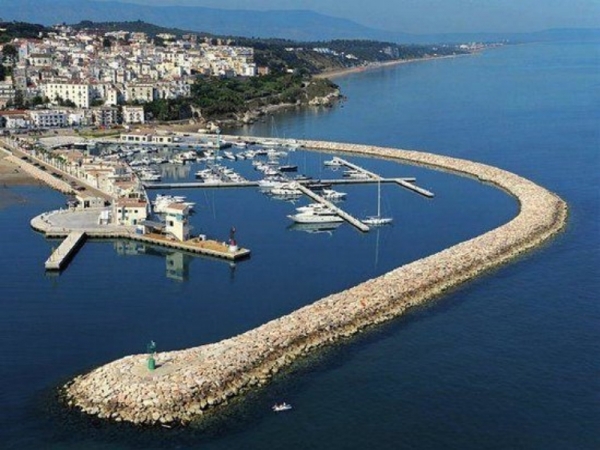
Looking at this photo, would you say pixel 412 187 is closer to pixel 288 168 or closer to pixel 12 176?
pixel 288 168

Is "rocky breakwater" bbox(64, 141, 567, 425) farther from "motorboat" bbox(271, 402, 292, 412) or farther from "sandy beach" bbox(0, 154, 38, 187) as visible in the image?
"sandy beach" bbox(0, 154, 38, 187)

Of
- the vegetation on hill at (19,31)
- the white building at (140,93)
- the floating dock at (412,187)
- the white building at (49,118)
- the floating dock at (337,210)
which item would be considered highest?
the vegetation on hill at (19,31)

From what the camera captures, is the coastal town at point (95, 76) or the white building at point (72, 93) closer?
the coastal town at point (95, 76)

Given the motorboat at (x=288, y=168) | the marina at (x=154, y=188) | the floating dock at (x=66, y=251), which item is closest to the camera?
the floating dock at (x=66, y=251)

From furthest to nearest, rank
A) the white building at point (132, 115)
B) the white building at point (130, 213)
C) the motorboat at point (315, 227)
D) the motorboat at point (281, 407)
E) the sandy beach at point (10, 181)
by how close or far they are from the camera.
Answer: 1. the white building at point (132, 115)
2. the sandy beach at point (10, 181)
3. the motorboat at point (315, 227)
4. the white building at point (130, 213)
5. the motorboat at point (281, 407)

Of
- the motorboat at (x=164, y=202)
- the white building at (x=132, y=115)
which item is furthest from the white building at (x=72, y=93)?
the motorboat at (x=164, y=202)

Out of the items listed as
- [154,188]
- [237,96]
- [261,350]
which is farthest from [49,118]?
[261,350]

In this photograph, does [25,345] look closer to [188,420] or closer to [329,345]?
[188,420]

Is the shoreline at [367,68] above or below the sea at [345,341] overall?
above

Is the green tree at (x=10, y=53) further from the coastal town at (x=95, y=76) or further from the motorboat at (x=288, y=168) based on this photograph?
the motorboat at (x=288, y=168)
